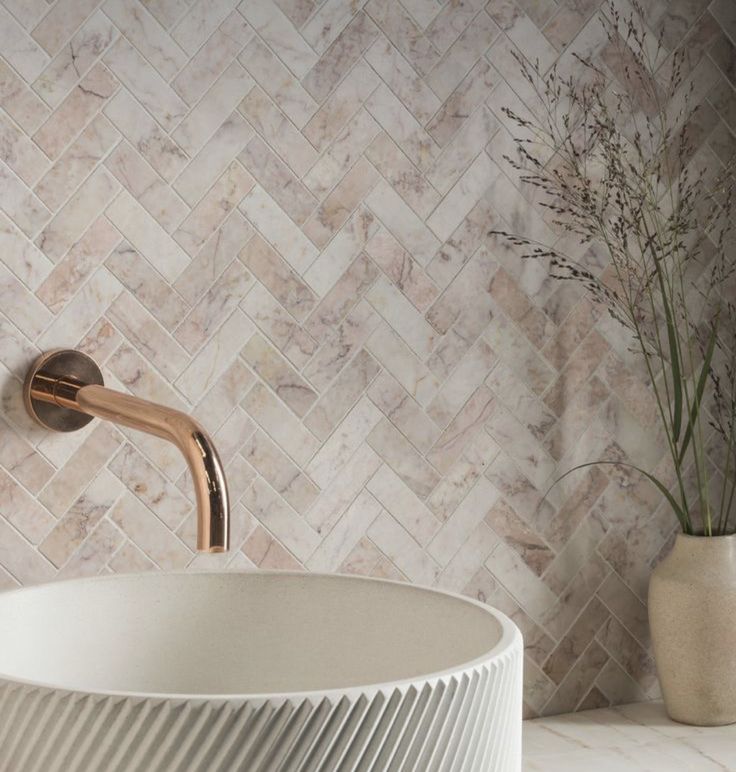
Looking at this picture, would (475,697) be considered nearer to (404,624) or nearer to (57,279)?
(404,624)

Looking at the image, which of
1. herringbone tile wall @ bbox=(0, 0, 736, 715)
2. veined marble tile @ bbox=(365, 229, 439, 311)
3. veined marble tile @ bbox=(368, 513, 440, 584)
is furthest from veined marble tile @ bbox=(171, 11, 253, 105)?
veined marble tile @ bbox=(368, 513, 440, 584)

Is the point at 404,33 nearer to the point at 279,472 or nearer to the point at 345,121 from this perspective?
the point at 345,121

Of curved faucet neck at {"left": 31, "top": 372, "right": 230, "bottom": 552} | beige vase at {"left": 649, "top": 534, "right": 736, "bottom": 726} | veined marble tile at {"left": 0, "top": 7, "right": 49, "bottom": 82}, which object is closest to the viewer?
curved faucet neck at {"left": 31, "top": 372, "right": 230, "bottom": 552}

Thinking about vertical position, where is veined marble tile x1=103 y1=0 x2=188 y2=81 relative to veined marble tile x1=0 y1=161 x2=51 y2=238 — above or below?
above

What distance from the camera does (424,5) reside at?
165 cm

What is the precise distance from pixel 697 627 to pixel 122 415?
0.97m

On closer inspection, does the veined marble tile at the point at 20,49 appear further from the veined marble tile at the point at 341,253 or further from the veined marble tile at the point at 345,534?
the veined marble tile at the point at 345,534

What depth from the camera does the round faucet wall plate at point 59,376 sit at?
1.37 meters

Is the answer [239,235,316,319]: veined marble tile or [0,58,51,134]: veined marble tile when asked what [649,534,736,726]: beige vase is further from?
[0,58,51,134]: veined marble tile

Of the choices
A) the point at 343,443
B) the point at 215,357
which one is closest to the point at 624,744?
the point at 343,443

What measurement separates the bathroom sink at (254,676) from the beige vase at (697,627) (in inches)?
42.6

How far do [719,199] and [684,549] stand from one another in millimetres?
589

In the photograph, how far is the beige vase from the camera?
1.69 m

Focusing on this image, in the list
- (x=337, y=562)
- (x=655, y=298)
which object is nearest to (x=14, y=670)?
(x=337, y=562)
